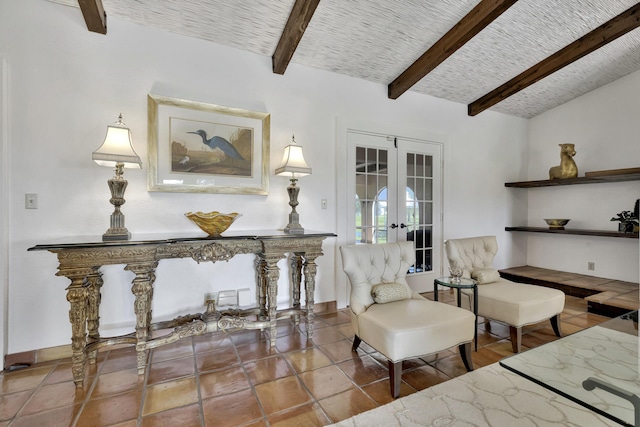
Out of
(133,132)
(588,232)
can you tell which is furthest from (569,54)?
(133,132)

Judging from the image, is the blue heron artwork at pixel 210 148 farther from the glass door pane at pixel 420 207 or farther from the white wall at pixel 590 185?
the white wall at pixel 590 185

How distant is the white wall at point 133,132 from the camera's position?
2156 millimetres

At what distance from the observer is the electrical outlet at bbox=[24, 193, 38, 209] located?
7.06 ft

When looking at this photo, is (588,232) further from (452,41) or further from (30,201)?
(30,201)

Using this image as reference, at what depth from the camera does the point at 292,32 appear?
2.51 meters

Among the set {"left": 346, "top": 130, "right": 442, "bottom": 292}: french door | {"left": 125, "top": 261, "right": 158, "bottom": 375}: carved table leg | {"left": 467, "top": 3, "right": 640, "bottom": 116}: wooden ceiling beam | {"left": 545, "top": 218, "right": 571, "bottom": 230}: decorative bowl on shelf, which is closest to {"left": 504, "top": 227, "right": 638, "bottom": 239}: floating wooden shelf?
{"left": 545, "top": 218, "right": 571, "bottom": 230}: decorative bowl on shelf

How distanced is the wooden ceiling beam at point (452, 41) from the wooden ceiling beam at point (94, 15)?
2.98 m

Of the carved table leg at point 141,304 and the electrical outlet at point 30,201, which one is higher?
the electrical outlet at point 30,201

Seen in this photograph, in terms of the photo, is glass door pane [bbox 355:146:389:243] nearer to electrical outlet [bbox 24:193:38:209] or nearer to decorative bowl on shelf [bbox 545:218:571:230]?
decorative bowl on shelf [bbox 545:218:571:230]

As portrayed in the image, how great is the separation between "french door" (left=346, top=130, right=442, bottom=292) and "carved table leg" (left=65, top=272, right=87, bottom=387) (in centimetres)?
249

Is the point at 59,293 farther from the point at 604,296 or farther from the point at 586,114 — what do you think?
the point at 586,114

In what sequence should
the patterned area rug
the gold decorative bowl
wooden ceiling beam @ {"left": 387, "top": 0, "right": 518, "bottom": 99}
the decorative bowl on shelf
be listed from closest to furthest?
the patterned area rug < the gold decorative bowl < wooden ceiling beam @ {"left": 387, "top": 0, "right": 518, "bottom": 99} < the decorative bowl on shelf

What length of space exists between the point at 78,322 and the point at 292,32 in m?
2.79

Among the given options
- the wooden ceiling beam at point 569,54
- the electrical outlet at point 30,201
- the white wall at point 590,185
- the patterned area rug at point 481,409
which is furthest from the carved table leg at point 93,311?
the white wall at point 590,185
